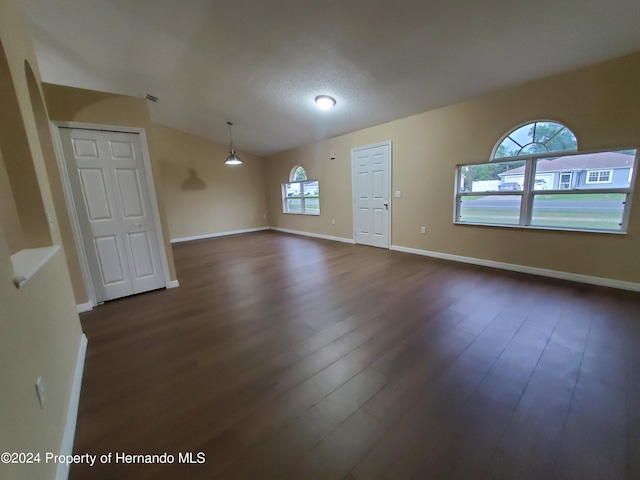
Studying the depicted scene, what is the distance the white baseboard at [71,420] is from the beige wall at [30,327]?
0.14ft

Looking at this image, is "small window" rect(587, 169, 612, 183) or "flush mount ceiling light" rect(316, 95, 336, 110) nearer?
"small window" rect(587, 169, 612, 183)

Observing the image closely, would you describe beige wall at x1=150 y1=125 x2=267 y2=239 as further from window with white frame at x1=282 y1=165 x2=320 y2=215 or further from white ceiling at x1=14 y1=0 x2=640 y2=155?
white ceiling at x1=14 y1=0 x2=640 y2=155

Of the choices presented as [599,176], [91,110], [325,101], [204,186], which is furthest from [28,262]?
[204,186]

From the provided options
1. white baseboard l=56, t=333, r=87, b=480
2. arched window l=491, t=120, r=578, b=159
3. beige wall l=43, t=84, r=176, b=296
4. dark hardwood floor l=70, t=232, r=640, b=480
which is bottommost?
dark hardwood floor l=70, t=232, r=640, b=480

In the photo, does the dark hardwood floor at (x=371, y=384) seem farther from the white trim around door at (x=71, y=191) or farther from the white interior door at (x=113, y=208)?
the white trim around door at (x=71, y=191)

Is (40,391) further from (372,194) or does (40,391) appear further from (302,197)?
(302,197)

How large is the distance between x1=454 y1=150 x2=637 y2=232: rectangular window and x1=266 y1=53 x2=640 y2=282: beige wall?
13 cm

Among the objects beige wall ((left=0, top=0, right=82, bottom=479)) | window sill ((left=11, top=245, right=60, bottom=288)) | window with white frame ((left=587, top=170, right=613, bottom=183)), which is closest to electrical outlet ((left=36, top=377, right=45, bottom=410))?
beige wall ((left=0, top=0, right=82, bottom=479))

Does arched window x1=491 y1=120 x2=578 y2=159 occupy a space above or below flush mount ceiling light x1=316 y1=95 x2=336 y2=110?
below

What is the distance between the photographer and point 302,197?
7.17 metres

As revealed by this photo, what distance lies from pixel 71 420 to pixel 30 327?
0.66 metres

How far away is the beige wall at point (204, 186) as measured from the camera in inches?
259

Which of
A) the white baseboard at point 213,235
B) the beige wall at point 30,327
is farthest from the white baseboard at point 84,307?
the white baseboard at point 213,235

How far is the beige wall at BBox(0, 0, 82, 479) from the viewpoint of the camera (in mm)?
878
